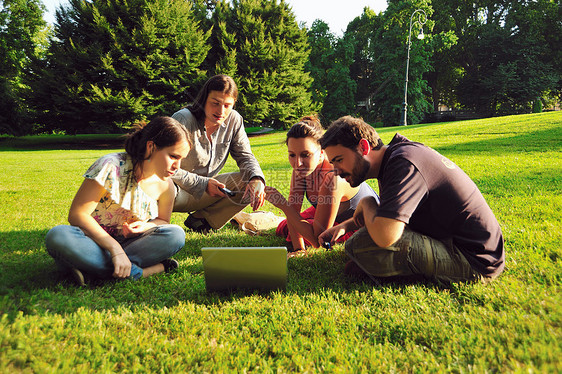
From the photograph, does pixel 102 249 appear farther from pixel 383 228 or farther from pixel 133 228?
pixel 383 228

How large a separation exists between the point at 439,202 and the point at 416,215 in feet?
0.86

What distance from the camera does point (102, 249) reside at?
2.62 metres

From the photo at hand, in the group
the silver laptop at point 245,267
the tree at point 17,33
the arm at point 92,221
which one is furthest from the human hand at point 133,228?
the tree at point 17,33

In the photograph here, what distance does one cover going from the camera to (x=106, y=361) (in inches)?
68.2

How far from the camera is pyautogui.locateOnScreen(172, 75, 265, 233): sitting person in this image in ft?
13.2

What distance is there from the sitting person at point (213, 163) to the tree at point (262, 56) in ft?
72.1

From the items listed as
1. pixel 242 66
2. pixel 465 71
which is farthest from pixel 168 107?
pixel 465 71

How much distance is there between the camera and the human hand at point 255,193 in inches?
150

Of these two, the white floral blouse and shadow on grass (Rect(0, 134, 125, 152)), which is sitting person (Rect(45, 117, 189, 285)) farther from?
shadow on grass (Rect(0, 134, 125, 152))

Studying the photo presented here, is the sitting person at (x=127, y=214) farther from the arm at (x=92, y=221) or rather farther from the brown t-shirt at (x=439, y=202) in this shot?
the brown t-shirt at (x=439, y=202)

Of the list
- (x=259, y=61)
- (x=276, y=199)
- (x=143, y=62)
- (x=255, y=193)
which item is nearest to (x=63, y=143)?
(x=143, y=62)

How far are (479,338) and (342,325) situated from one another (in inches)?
28.6

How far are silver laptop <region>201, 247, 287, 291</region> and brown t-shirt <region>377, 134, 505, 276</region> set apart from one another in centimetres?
77

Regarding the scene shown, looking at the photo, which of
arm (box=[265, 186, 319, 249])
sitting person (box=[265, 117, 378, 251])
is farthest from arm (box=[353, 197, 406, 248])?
arm (box=[265, 186, 319, 249])
